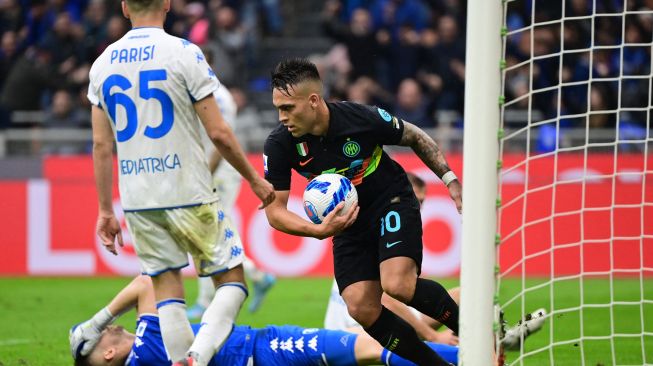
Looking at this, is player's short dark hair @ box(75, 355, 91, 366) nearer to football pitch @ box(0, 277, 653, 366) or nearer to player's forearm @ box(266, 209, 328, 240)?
football pitch @ box(0, 277, 653, 366)

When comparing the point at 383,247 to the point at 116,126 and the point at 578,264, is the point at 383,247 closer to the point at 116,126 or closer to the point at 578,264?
the point at 116,126

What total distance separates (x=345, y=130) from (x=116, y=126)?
133cm

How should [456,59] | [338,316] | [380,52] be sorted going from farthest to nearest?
[380,52] < [456,59] < [338,316]

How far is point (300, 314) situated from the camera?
9703 millimetres

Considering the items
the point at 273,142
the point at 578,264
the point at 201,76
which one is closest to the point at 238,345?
the point at 273,142

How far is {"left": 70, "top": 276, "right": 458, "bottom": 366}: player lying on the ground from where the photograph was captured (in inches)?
227

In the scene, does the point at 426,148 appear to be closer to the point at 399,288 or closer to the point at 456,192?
the point at 456,192

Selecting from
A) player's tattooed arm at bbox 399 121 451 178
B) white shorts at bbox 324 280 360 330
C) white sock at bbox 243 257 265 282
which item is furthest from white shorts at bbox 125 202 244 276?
white sock at bbox 243 257 265 282

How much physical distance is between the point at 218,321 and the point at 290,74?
4.68ft

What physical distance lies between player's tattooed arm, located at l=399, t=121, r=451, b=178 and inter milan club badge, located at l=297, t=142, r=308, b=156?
1.89 feet

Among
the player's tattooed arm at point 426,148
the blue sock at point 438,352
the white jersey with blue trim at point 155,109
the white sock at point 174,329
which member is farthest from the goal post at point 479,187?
the white sock at point 174,329

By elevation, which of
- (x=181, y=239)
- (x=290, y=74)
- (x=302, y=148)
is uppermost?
(x=290, y=74)

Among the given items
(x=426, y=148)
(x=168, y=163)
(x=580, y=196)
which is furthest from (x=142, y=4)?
(x=580, y=196)

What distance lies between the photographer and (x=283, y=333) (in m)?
5.93
